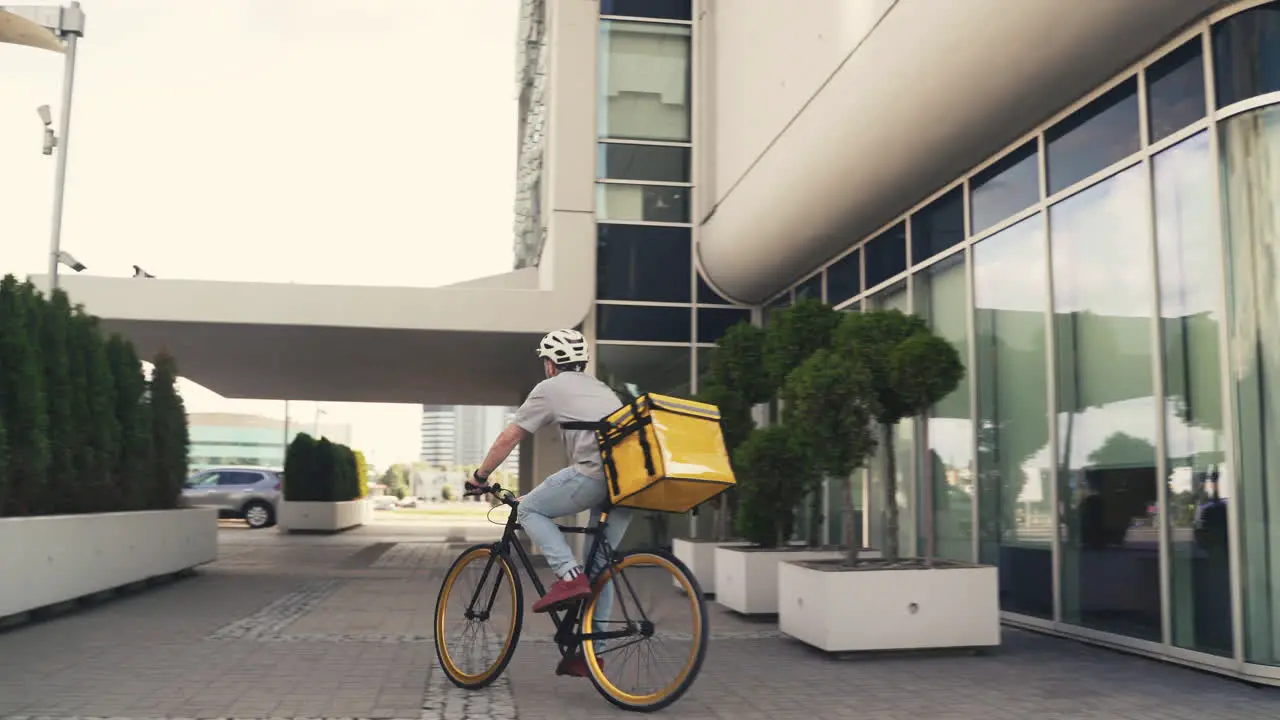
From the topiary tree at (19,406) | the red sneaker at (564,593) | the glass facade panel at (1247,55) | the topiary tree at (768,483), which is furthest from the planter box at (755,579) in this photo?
the topiary tree at (19,406)

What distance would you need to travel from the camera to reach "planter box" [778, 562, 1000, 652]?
23.8 feet

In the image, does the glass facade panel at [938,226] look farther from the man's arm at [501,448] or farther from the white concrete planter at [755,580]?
the man's arm at [501,448]

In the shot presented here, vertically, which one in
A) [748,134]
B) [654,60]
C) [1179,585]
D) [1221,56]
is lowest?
[1179,585]

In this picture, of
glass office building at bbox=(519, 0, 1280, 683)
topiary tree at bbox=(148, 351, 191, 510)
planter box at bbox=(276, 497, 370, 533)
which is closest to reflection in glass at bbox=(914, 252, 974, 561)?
glass office building at bbox=(519, 0, 1280, 683)

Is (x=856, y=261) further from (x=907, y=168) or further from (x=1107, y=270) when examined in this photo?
(x=1107, y=270)

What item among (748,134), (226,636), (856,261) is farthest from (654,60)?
(226,636)

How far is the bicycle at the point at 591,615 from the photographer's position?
519cm

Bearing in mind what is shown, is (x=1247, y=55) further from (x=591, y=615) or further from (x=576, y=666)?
(x=576, y=666)

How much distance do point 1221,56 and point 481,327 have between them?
33.9ft

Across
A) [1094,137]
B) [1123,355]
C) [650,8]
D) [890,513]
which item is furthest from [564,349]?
[650,8]

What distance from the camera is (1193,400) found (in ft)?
23.1

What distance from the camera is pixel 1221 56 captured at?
22.6 ft

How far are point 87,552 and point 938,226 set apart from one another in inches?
317

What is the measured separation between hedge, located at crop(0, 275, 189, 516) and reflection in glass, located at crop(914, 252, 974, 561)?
24.5 ft
